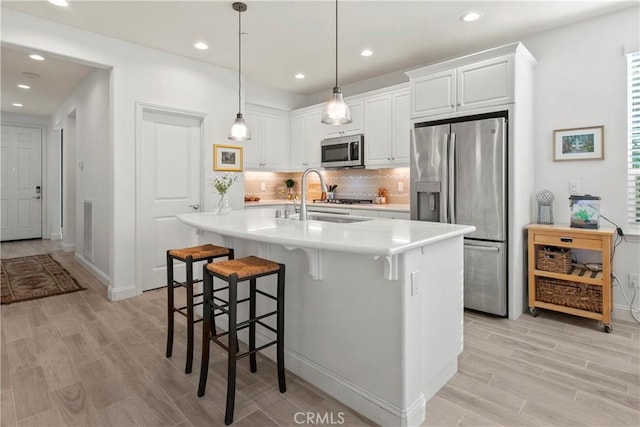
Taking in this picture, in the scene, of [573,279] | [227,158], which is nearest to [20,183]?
[227,158]

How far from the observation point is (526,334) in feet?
9.45

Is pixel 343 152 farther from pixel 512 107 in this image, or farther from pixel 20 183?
pixel 20 183

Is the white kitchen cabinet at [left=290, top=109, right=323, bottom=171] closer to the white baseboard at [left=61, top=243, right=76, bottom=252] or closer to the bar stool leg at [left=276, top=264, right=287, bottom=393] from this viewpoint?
the bar stool leg at [left=276, top=264, right=287, bottom=393]

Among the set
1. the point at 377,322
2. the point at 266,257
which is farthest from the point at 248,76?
the point at 377,322

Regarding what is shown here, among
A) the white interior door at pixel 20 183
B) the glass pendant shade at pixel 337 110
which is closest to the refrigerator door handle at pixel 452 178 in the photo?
the glass pendant shade at pixel 337 110

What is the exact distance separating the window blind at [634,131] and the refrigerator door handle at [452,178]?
1436 mm

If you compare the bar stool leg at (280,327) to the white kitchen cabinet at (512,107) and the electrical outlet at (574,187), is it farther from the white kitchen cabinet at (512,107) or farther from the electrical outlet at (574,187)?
the electrical outlet at (574,187)

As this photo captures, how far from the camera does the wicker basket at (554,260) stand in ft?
10.2

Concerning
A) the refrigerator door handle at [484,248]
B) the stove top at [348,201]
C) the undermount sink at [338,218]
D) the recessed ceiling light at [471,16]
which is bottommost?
the refrigerator door handle at [484,248]

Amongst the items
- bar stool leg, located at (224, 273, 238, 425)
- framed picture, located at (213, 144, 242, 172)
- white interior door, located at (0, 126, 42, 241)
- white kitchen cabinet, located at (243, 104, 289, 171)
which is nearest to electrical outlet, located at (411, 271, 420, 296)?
bar stool leg, located at (224, 273, 238, 425)

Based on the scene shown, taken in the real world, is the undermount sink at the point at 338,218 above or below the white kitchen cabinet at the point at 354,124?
below

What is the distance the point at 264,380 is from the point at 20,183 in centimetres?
804

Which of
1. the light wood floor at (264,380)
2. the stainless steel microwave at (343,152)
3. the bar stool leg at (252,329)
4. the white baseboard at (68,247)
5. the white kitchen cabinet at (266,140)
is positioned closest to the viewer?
the light wood floor at (264,380)

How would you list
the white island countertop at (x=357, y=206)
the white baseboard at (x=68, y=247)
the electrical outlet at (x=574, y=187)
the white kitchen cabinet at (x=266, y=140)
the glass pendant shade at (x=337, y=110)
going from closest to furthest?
the glass pendant shade at (x=337, y=110) < the electrical outlet at (x=574, y=187) < the white island countertop at (x=357, y=206) < the white kitchen cabinet at (x=266, y=140) < the white baseboard at (x=68, y=247)
